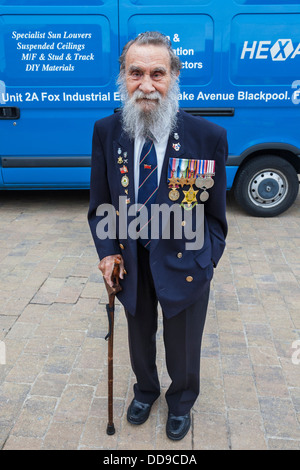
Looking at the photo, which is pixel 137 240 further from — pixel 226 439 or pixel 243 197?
pixel 243 197

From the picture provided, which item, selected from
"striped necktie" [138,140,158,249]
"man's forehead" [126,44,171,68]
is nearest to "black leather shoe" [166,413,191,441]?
"striped necktie" [138,140,158,249]

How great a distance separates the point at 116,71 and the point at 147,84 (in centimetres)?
359

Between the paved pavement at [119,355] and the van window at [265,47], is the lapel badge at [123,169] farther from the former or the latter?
the van window at [265,47]

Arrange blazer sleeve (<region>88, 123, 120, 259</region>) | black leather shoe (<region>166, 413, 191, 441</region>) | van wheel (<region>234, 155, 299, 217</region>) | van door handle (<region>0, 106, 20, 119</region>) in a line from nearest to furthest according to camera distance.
Answer: blazer sleeve (<region>88, 123, 120, 259</region>)
black leather shoe (<region>166, 413, 191, 441</region>)
van door handle (<region>0, 106, 20, 119</region>)
van wheel (<region>234, 155, 299, 217</region>)

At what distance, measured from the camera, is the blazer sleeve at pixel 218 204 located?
1888mm

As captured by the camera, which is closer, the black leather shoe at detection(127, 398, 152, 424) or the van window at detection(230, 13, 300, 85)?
the black leather shoe at detection(127, 398, 152, 424)

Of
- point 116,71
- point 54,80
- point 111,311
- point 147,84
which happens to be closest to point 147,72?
point 147,84

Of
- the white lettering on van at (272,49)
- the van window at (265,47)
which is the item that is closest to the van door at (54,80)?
the van window at (265,47)

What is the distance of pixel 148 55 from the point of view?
171 cm

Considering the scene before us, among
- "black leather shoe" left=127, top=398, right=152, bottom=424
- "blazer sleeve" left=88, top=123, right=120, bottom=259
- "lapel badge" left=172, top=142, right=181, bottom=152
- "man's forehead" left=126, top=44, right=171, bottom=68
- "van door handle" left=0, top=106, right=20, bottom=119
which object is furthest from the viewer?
"van door handle" left=0, top=106, right=20, bottom=119

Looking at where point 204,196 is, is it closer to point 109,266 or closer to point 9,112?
point 109,266

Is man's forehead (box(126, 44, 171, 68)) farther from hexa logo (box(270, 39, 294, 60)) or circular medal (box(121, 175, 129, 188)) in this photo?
hexa logo (box(270, 39, 294, 60))

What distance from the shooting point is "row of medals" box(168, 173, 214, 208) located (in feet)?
6.15

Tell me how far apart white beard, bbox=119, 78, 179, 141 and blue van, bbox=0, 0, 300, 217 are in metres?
3.42
